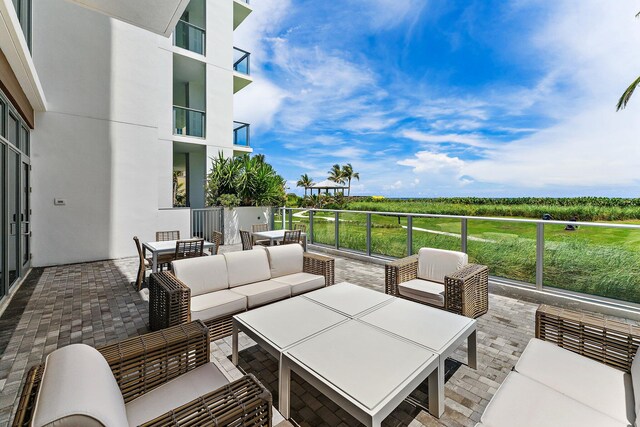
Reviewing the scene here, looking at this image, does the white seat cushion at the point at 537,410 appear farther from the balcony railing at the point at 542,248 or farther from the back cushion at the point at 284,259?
the balcony railing at the point at 542,248

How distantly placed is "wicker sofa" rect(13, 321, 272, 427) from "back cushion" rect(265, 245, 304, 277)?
2.14 metres

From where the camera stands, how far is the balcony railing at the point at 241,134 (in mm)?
12406

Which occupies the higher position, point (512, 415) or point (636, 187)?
point (636, 187)

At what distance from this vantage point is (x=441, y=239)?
18.3ft

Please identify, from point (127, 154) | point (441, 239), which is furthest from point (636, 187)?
point (127, 154)

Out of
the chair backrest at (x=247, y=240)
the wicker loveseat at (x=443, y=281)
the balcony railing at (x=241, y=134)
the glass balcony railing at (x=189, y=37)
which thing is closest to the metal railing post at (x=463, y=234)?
the wicker loveseat at (x=443, y=281)

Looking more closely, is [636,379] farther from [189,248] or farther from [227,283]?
[189,248]

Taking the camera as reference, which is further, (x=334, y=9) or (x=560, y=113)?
(x=560, y=113)

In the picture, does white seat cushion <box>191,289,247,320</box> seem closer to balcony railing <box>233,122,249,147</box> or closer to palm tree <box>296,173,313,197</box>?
balcony railing <box>233,122,249,147</box>

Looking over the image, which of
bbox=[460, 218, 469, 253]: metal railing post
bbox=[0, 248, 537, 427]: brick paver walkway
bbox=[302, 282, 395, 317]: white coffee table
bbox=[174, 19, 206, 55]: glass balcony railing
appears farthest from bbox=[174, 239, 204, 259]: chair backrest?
bbox=[174, 19, 206, 55]: glass balcony railing

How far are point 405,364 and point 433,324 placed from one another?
703 mm

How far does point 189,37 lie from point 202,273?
1101 centimetres

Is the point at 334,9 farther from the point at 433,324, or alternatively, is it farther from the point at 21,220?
the point at 433,324

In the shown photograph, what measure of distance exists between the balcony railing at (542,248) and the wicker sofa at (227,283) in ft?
8.51
